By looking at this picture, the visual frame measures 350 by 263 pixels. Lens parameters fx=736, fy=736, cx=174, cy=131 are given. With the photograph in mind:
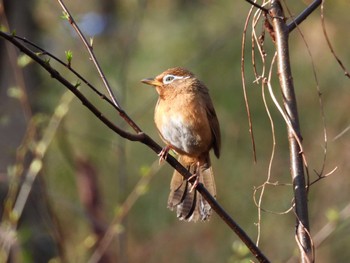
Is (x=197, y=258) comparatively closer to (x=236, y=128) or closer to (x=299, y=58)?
(x=236, y=128)

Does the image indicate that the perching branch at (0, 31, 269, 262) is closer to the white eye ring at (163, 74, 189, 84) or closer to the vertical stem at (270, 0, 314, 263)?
the vertical stem at (270, 0, 314, 263)

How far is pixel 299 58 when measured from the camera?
988 cm

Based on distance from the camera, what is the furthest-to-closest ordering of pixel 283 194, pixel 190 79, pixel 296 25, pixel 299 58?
pixel 299 58 < pixel 283 194 < pixel 190 79 < pixel 296 25

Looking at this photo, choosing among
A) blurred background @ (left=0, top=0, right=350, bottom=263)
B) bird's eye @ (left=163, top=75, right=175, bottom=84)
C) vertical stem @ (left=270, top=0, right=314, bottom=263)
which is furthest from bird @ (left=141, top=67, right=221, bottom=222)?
blurred background @ (left=0, top=0, right=350, bottom=263)

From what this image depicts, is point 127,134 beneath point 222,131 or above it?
above

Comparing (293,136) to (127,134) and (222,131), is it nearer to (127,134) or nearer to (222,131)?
(127,134)

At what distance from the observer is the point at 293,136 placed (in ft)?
8.23

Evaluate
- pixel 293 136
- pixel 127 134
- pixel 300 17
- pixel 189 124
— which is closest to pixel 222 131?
pixel 189 124

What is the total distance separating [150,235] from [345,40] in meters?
3.60

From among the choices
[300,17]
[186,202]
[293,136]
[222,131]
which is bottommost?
[222,131]

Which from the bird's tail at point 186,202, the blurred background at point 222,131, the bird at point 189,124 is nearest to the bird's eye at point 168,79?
the bird at point 189,124

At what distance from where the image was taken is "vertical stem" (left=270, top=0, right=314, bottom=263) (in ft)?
7.86

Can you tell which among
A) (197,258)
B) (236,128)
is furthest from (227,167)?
(197,258)

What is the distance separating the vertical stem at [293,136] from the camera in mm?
2396
